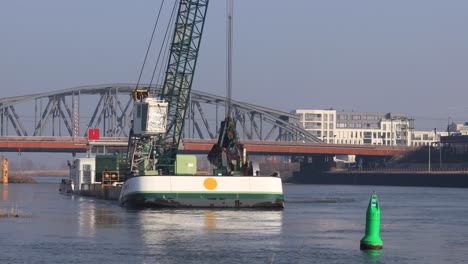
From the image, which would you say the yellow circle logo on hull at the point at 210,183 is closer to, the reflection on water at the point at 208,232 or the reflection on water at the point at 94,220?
the reflection on water at the point at 208,232

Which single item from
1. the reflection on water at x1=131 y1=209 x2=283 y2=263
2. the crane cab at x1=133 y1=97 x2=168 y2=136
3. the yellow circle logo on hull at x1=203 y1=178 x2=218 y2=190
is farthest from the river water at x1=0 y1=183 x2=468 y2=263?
the crane cab at x1=133 y1=97 x2=168 y2=136

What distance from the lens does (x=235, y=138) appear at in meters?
85.3

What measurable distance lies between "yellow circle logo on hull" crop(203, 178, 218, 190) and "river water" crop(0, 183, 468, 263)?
133 inches

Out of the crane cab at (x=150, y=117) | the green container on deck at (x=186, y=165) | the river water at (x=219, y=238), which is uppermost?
the crane cab at (x=150, y=117)

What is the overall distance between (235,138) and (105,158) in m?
36.9

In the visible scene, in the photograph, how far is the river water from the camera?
40.4m

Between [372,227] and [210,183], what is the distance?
3445 centimetres

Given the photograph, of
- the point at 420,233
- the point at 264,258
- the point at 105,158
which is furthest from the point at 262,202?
the point at 105,158

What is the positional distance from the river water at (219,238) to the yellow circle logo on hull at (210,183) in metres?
3.37

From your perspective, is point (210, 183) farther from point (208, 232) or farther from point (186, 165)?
point (208, 232)

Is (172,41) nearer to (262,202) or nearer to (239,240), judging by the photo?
(262,202)

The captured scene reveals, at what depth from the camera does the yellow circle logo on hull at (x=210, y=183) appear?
7650 cm

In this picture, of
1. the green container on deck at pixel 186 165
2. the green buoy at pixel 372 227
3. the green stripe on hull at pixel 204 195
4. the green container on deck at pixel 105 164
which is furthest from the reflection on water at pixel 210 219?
the green container on deck at pixel 105 164

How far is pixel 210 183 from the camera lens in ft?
251
